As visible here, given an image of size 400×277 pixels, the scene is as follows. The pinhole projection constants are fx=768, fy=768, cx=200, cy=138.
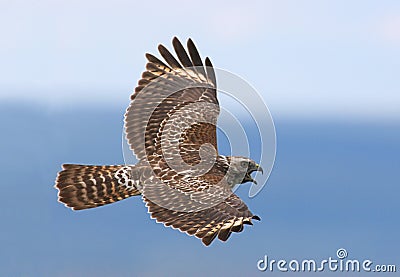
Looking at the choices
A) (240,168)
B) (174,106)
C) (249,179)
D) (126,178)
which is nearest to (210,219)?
(126,178)

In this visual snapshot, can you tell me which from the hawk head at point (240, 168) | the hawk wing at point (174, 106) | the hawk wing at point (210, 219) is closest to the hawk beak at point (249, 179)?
the hawk head at point (240, 168)

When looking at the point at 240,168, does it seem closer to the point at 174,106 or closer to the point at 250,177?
the point at 250,177

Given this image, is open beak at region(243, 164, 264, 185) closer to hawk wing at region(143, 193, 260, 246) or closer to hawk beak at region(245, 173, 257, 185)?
hawk beak at region(245, 173, 257, 185)

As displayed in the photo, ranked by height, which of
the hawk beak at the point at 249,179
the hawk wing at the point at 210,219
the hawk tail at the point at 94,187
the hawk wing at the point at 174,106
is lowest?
the hawk wing at the point at 210,219

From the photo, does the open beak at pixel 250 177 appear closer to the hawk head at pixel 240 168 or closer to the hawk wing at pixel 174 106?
the hawk head at pixel 240 168

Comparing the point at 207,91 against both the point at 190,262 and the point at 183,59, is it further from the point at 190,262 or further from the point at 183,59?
the point at 190,262

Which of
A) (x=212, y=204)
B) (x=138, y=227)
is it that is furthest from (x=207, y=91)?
(x=138, y=227)
